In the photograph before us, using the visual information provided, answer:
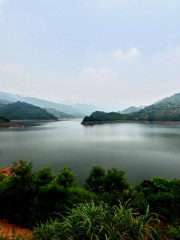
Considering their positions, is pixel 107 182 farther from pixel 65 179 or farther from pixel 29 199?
pixel 29 199

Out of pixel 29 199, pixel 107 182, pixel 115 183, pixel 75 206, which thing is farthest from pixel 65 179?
pixel 115 183

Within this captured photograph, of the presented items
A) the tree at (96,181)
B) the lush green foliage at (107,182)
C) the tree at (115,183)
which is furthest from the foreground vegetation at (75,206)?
the tree at (96,181)

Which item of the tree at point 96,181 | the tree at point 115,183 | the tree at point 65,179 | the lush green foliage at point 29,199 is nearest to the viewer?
the lush green foliage at point 29,199

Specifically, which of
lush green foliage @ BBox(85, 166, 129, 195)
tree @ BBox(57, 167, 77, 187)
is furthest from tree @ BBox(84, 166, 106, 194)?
tree @ BBox(57, 167, 77, 187)

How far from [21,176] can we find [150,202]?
34.9 ft

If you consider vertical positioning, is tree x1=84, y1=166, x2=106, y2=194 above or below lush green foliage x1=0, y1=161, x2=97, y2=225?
Answer: below

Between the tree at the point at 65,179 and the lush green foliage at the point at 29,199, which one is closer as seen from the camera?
the lush green foliage at the point at 29,199

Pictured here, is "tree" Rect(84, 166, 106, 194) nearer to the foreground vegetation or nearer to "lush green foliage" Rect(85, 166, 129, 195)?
"lush green foliage" Rect(85, 166, 129, 195)

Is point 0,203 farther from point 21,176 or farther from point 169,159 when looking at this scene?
point 169,159

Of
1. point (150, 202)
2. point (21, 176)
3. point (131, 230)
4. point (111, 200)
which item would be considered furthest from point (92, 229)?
point (21, 176)

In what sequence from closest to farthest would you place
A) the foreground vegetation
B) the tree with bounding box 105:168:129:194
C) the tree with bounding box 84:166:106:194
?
the foreground vegetation < the tree with bounding box 105:168:129:194 < the tree with bounding box 84:166:106:194

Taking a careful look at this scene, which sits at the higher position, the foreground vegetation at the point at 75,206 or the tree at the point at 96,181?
the foreground vegetation at the point at 75,206

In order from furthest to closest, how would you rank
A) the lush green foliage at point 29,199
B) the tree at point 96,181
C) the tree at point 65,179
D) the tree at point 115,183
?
the tree at point 96,181, the tree at point 115,183, the tree at point 65,179, the lush green foliage at point 29,199

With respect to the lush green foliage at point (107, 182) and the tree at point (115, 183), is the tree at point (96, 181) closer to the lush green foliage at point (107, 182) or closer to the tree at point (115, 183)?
the lush green foliage at point (107, 182)
